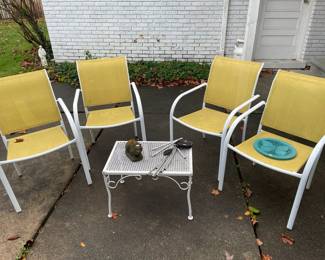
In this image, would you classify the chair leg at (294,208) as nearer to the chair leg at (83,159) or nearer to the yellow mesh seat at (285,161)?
→ the yellow mesh seat at (285,161)

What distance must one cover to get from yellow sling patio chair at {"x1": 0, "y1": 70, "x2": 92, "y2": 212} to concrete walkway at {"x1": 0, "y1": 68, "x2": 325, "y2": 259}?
46cm

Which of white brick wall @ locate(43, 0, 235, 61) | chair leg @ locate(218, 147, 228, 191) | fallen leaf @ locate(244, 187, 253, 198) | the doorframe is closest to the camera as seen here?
chair leg @ locate(218, 147, 228, 191)

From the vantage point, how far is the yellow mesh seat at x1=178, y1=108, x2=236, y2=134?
306 cm

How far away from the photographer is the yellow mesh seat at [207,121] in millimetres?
3062

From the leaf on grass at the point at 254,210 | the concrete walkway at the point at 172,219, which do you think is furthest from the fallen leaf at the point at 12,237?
the leaf on grass at the point at 254,210

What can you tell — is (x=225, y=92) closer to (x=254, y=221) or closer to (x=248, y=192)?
(x=248, y=192)

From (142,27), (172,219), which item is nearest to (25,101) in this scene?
(172,219)

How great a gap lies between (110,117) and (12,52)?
223 inches

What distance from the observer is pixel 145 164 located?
2463mm

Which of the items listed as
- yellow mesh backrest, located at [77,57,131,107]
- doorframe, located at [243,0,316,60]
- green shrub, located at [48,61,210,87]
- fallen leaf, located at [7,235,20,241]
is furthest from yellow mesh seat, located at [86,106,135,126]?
doorframe, located at [243,0,316,60]

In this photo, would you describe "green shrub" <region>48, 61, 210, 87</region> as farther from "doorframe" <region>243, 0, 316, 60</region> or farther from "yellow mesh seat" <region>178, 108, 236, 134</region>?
"yellow mesh seat" <region>178, 108, 236, 134</region>

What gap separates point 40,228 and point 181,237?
1248 mm

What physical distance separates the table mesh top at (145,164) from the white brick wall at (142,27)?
383 centimetres

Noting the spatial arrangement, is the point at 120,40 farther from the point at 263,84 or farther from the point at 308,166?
the point at 308,166
